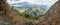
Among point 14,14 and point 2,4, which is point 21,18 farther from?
point 2,4

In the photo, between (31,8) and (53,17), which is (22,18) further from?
(53,17)

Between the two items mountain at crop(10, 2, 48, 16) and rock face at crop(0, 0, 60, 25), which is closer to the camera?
rock face at crop(0, 0, 60, 25)

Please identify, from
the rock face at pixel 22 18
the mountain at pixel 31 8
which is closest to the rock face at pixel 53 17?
the rock face at pixel 22 18

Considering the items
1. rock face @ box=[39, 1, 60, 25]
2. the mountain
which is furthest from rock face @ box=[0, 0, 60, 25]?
the mountain

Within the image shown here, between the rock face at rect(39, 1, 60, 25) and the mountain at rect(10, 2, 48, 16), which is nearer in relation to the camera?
the rock face at rect(39, 1, 60, 25)

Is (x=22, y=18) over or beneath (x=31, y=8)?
beneath

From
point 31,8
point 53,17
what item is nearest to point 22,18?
point 31,8

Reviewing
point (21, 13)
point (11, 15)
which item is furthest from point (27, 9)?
point (11, 15)

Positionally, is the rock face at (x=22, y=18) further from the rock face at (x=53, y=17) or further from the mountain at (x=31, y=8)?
the mountain at (x=31, y=8)

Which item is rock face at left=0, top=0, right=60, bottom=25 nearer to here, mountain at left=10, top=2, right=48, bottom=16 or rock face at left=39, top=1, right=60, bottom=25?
rock face at left=39, top=1, right=60, bottom=25
